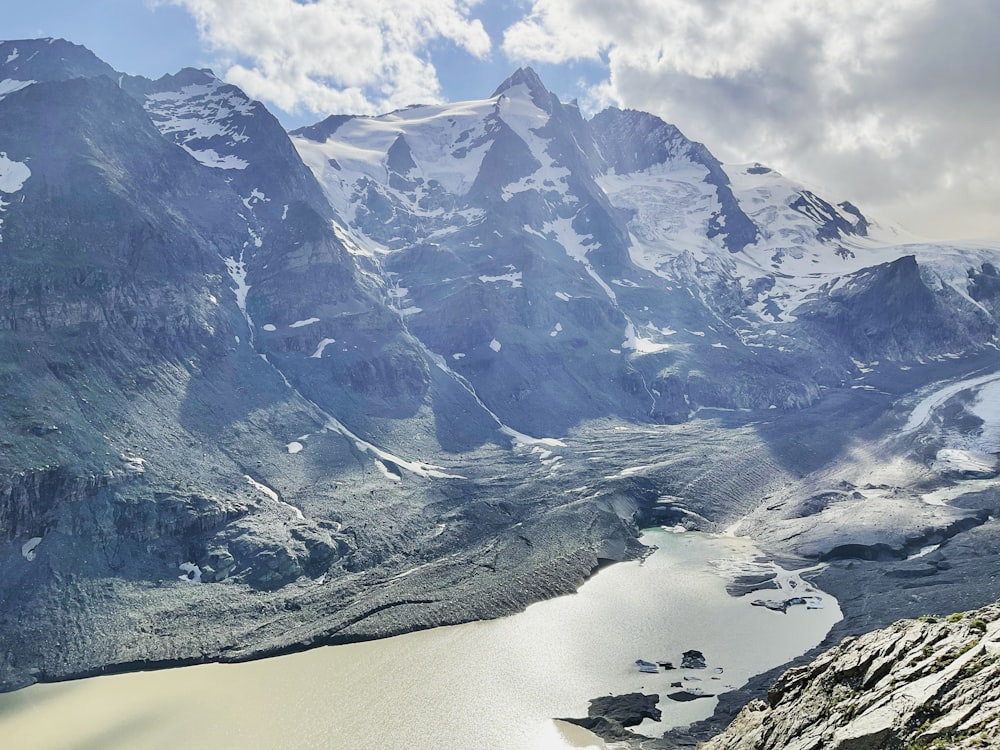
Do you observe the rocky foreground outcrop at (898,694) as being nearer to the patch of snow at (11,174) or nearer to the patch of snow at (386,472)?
the patch of snow at (386,472)

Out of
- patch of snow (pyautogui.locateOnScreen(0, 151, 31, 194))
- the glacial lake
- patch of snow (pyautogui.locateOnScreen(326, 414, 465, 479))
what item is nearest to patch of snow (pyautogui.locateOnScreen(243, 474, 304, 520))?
patch of snow (pyautogui.locateOnScreen(326, 414, 465, 479))

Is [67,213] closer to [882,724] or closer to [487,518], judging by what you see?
[487,518]

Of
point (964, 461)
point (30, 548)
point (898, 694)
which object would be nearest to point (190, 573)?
point (30, 548)

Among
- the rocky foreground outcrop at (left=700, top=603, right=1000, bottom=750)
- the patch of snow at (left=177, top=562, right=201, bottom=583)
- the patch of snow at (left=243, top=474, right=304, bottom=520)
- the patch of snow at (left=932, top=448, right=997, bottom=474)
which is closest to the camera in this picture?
the rocky foreground outcrop at (left=700, top=603, right=1000, bottom=750)

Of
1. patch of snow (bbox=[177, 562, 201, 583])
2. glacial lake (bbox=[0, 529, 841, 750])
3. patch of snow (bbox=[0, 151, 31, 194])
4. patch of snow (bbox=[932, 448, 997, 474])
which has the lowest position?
glacial lake (bbox=[0, 529, 841, 750])

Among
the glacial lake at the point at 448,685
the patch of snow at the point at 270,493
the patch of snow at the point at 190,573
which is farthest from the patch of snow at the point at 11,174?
the glacial lake at the point at 448,685

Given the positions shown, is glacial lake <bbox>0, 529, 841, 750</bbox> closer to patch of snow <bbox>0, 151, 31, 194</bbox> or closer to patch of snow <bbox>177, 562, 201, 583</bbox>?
patch of snow <bbox>177, 562, 201, 583</bbox>

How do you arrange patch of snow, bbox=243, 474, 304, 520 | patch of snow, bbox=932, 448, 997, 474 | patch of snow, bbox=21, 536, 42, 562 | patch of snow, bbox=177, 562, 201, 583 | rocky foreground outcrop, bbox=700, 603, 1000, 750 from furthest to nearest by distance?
patch of snow, bbox=932, 448, 997, 474 < patch of snow, bbox=243, 474, 304, 520 < patch of snow, bbox=177, 562, 201, 583 < patch of snow, bbox=21, 536, 42, 562 < rocky foreground outcrop, bbox=700, 603, 1000, 750
